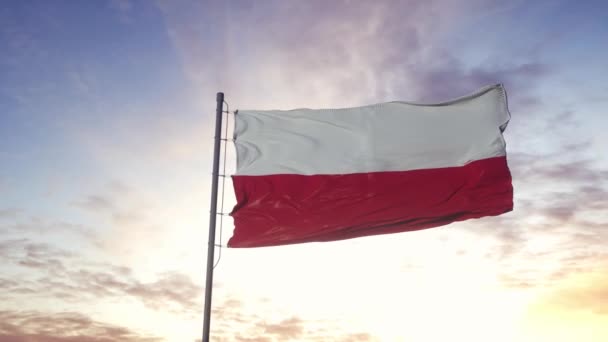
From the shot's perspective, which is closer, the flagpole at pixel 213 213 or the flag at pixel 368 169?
the flagpole at pixel 213 213

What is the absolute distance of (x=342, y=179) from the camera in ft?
48.7

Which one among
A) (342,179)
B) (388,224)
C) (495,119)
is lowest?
(388,224)

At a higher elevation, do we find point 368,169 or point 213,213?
point 368,169

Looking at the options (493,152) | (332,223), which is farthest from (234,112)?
(493,152)

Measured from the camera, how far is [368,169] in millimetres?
14953

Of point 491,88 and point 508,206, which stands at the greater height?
point 491,88

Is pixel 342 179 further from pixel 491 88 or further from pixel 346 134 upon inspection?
pixel 491 88

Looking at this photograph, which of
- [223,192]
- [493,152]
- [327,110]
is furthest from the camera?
[327,110]

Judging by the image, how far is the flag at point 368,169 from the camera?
14.4 metres

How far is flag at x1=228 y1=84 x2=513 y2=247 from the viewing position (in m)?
14.4

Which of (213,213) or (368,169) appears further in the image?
(368,169)

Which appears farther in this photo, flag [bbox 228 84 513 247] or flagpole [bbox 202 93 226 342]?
flag [bbox 228 84 513 247]

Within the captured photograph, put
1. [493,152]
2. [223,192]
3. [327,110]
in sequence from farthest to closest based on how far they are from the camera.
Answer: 1. [327,110]
2. [493,152]
3. [223,192]

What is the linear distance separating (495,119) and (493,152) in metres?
0.81
